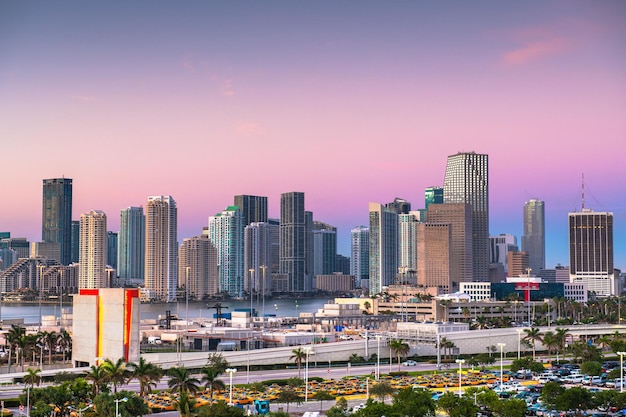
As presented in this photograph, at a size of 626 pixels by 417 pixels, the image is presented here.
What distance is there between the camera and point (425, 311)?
195 m

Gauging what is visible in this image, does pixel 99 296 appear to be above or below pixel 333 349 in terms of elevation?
above

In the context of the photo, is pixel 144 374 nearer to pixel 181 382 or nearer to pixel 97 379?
pixel 181 382

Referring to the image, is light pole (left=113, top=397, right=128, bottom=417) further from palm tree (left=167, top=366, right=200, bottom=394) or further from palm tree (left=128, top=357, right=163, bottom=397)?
palm tree (left=128, top=357, right=163, bottom=397)

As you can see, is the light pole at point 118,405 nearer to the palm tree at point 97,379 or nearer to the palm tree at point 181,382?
the palm tree at point 97,379

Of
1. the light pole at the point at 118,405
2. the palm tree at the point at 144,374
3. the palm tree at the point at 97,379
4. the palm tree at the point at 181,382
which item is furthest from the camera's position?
the palm tree at the point at 144,374

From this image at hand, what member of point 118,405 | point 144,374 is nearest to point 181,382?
point 144,374

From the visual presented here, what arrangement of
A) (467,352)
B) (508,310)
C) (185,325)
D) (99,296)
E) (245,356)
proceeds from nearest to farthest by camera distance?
(99,296), (245,356), (467,352), (185,325), (508,310)

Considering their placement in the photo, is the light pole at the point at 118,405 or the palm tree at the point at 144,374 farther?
the palm tree at the point at 144,374

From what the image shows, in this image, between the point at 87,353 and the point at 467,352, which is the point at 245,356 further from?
the point at 467,352

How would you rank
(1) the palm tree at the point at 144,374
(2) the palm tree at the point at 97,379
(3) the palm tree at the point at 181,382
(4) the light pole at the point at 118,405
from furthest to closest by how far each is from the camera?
(1) the palm tree at the point at 144,374 → (3) the palm tree at the point at 181,382 → (2) the palm tree at the point at 97,379 → (4) the light pole at the point at 118,405

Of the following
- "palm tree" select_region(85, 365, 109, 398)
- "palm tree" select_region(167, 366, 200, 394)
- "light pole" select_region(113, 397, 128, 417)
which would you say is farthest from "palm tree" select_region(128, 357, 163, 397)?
"light pole" select_region(113, 397, 128, 417)

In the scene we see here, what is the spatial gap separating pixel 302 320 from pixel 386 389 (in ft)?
394

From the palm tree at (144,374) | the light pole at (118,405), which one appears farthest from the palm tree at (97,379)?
the light pole at (118,405)

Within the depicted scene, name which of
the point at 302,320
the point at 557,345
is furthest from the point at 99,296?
the point at 302,320
